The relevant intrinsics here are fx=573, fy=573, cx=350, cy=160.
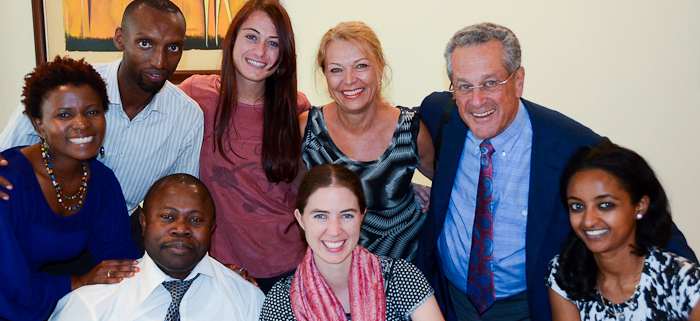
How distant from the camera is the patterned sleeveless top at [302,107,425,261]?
2406 millimetres

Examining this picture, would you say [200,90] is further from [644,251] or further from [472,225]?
[644,251]

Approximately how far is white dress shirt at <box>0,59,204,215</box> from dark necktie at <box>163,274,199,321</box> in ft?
1.94

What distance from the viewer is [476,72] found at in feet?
6.55

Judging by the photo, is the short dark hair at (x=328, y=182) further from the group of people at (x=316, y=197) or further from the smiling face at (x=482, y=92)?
the smiling face at (x=482, y=92)

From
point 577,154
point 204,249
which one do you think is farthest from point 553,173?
point 204,249

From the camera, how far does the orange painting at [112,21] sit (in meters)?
3.24

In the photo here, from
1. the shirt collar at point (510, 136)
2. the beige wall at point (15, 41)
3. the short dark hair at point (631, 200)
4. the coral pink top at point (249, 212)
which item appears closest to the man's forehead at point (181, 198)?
the coral pink top at point (249, 212)

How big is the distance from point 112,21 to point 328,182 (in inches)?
77.7

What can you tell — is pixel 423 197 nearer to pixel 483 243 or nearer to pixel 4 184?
pixel 483 243

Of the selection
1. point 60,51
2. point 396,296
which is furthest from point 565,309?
point 60,51

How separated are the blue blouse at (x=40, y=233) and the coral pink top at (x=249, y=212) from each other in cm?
39

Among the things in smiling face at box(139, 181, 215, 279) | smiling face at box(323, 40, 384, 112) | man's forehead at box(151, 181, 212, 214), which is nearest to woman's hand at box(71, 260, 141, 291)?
smiling face at box(139, 181, 215, 279)

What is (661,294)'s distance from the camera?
1.83m

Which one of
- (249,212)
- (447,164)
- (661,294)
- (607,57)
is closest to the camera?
(661,294)
